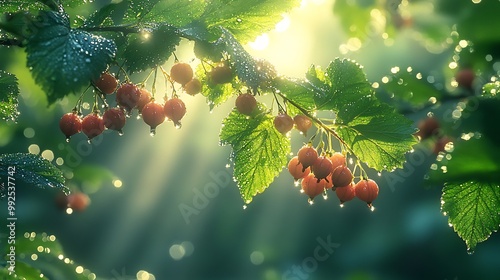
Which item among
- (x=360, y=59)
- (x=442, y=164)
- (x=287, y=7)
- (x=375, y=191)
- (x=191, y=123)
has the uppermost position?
(x=287, y=7)

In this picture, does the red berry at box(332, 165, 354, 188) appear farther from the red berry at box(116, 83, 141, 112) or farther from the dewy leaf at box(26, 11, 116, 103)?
the dewy leaf at box(26, 11, 116, 103)

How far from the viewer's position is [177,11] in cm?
107

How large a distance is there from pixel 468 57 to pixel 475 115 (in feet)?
2.43

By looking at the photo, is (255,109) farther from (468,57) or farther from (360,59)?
(360,59)

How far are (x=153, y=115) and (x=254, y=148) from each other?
0.22m

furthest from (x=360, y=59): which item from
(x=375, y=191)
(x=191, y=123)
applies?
(x=375, y=191)

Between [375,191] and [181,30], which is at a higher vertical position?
[181,30]

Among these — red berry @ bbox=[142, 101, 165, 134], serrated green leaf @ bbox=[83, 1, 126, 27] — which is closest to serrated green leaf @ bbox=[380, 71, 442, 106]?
red berry @ bbox=[142, 101, 165, 134]

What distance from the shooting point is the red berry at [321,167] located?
1.29 m

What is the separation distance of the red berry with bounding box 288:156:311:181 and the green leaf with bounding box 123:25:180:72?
1.54 ft

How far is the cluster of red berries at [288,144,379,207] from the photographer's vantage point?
1.31 m

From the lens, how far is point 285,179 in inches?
233
